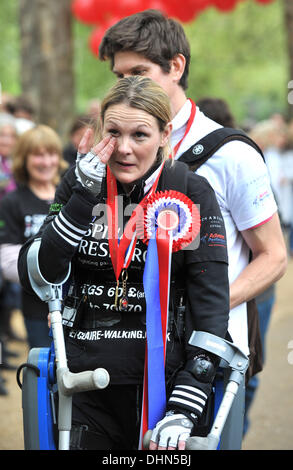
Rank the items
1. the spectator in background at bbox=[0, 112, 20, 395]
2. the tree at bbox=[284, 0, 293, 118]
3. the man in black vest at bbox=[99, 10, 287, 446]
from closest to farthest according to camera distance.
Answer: the man in black vest at bbox=[99, 10, 287, 446]
the spectator in background at bbox=[0, 112, 20, 395]
the tree at bbox=[284, 0, 293, 118]

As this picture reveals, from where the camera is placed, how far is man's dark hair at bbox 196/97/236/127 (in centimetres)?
471

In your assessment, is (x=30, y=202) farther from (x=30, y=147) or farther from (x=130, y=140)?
(x=130, y=140)

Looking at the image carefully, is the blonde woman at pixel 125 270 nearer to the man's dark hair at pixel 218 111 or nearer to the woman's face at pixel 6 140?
the man's dark hair at pixel 218 111

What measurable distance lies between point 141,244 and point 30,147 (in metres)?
2.70

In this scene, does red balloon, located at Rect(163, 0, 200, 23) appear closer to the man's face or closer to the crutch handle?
the man's face

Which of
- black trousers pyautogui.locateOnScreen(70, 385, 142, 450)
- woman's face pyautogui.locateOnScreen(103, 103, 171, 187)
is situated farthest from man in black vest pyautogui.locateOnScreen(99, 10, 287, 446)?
black trousers pyautogui.locateOnScreen(70, 385, 142, 450)

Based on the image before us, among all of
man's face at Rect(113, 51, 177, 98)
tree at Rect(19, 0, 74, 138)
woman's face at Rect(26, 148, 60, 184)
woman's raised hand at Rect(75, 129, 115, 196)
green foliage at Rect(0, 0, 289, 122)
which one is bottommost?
woman's raised hand at Rect(75, 129, 115, 196)

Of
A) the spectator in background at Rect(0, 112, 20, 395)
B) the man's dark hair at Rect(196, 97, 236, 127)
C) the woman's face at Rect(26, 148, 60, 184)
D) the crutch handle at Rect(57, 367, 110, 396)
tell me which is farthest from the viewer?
the spectator in background at Rect(0, 112, 20, 395)

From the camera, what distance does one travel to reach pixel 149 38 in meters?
2.89

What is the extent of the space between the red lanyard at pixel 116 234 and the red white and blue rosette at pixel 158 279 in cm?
3

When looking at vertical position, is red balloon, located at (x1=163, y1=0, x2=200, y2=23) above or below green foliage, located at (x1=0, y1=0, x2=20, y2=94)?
below

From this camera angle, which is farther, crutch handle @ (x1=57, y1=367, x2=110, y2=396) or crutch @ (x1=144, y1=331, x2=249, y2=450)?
crutch @ (x1=144, y1=331, x2=249, y2=450)

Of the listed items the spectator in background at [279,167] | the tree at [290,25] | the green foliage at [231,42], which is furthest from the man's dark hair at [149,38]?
the green foliage at [231,42]

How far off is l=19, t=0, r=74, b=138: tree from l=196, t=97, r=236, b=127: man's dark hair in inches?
231
